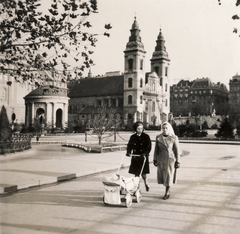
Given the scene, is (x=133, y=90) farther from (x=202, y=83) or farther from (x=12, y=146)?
(x=12, y=146)

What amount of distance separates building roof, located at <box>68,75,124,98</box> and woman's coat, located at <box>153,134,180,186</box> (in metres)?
71.4

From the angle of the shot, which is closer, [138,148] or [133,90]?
[138,148]

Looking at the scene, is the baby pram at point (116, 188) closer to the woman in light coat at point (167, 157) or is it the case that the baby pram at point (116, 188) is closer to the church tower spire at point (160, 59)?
the woman in light coat at point (167, 157)

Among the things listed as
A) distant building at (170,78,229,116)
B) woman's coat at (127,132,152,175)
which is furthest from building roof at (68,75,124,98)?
woman's coat at (127,132,152,175)

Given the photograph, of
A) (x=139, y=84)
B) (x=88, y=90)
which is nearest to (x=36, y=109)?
(x=139, y=84)

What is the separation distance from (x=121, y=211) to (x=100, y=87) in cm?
8161

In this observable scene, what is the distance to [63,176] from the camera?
964 centimetres

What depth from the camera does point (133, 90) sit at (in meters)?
73.8

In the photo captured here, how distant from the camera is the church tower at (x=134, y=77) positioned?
236ft

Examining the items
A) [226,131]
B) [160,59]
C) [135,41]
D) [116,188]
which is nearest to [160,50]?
[160,59]

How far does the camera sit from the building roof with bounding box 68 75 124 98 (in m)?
81.7

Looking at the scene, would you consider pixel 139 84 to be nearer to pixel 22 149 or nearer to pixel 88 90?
pixel 88 90

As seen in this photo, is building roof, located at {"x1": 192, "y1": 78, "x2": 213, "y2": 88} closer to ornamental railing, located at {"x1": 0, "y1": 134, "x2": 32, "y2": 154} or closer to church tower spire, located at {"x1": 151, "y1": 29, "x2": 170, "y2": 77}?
church tower spire, located at {"x1": 151, "y1": 29, "x2": 170, "y2": 77}

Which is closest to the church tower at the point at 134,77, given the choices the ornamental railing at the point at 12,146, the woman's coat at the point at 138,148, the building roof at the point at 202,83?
the building roof at the point at 202,83
